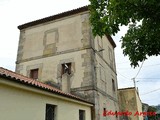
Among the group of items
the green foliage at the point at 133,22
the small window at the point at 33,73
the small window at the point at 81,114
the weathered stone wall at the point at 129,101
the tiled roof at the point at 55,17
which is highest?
the tiled roof at the point at 55,17

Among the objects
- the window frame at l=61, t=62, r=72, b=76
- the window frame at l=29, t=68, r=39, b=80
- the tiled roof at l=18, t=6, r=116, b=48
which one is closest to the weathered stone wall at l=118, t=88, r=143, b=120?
the window frame at l=61, t=62, r=72, b=76

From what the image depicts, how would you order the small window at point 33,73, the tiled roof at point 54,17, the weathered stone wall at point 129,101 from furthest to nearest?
the weathered stone wall at point 129,101 < the small window at point 33,73 < the tiled roof at point 54,17

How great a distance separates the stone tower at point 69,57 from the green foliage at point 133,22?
24.6 ft

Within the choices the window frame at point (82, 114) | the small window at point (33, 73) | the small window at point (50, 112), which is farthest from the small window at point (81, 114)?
the small window at point (33, 73)

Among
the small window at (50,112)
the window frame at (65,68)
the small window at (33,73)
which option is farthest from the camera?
the small window at (33,73)

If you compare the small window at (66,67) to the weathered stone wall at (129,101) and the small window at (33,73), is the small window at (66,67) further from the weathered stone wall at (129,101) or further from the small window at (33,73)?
the weathered stone wall at (129,101)

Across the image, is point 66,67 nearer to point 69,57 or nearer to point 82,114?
point 69,57

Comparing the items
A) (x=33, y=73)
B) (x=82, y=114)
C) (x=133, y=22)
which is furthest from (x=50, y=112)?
(x=33, y=73)

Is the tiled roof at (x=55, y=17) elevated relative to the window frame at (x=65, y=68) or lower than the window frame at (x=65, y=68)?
elevated

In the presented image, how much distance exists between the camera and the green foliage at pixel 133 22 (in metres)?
5.53

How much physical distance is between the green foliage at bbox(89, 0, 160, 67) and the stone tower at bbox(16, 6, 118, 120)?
751 cm

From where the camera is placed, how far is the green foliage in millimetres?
5531

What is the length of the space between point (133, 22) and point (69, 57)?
986 cm

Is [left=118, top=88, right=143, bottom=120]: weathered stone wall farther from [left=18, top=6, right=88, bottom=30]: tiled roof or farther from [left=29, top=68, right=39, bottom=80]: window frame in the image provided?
[left=18, top=6, right=88, bottom=30]: tiled roof
